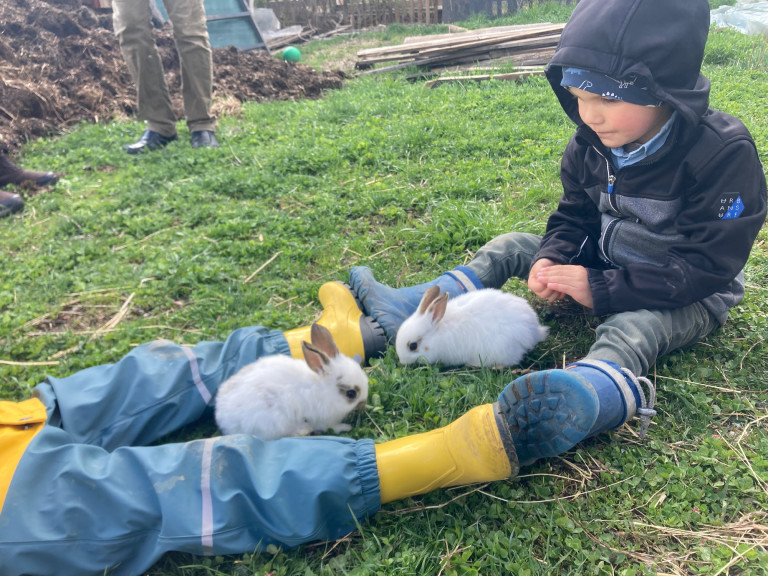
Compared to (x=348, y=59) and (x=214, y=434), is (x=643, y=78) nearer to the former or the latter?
(x=214, y=434)

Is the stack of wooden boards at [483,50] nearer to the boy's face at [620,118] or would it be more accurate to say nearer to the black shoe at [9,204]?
the black shoe at [9,204]

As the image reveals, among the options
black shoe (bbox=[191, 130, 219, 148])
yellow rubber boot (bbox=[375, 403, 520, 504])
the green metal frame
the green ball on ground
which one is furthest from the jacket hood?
the green metal frame

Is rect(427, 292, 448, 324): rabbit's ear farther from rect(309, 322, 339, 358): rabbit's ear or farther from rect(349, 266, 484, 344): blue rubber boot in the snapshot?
rect(309, 322, 339, 358): rabbit's ear

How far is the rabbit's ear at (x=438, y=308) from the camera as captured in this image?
107 inches

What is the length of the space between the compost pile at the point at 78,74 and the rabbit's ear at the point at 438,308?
536cm

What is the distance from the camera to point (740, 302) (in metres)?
2.91

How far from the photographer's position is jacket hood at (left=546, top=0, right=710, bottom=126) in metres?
2.10

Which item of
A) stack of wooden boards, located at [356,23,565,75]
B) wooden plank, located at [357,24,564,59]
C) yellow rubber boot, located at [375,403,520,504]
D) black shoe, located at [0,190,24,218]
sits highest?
wooden plank, located at [357,24,564,59]

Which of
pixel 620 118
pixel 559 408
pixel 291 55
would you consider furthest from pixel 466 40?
pixel 559 408

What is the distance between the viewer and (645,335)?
2391mm

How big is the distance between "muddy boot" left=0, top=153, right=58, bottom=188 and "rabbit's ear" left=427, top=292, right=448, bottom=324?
166 inches

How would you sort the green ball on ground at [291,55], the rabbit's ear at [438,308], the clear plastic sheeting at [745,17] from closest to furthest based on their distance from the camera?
the rabbit's ear at [438,308]
the clear plastic sheeting at [745,17]
the green ball on ground at [291,55]

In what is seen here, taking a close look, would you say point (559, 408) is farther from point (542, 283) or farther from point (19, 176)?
point (19, 176)

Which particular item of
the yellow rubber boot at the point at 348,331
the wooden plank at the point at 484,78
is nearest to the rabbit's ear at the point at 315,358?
the yellow rubber boot at the point at 348,331
